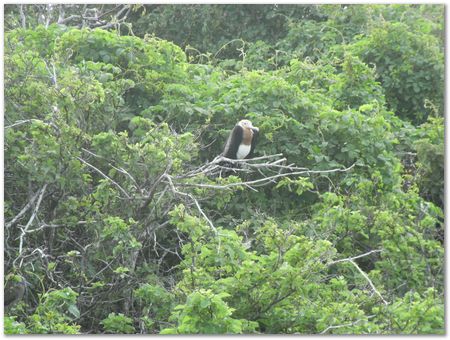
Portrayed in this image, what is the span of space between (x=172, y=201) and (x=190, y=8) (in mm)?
3917

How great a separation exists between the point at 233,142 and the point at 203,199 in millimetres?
812

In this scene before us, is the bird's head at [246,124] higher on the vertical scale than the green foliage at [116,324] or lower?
higher

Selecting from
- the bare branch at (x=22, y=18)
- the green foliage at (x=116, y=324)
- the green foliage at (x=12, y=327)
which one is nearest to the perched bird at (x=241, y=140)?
the green foliage at (x=116, y=324)

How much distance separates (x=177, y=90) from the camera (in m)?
6.14

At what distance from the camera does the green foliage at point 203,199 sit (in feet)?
→ 14.7

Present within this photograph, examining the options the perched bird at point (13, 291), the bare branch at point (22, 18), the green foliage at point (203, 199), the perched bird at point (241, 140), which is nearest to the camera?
the green foliage at point (203, 199)

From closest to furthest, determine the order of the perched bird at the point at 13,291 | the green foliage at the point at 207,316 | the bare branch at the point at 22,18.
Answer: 1. the green foliage at the point at 207,316
2. the perched bird at the point at 13,291
3. the bare branch at the point at 22,18

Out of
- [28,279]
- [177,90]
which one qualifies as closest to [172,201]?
[28,279]

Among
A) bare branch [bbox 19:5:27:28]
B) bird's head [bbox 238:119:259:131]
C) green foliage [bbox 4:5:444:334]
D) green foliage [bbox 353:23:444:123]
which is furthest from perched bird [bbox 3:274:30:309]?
green foliage [bbox 353:23:444:123]

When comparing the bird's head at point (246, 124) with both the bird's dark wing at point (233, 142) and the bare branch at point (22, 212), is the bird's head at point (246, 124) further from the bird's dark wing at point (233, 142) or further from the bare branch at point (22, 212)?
the bare branch at point (22, 212)

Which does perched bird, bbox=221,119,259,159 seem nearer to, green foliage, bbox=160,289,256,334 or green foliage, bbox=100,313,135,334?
green foliage, bbox=100,313,135,334

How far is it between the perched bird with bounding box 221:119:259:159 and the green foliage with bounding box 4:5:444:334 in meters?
0.14

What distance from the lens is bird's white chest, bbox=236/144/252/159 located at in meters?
5.83

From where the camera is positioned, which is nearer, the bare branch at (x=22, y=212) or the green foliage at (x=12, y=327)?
the green foliage at (x=12, y=327)
